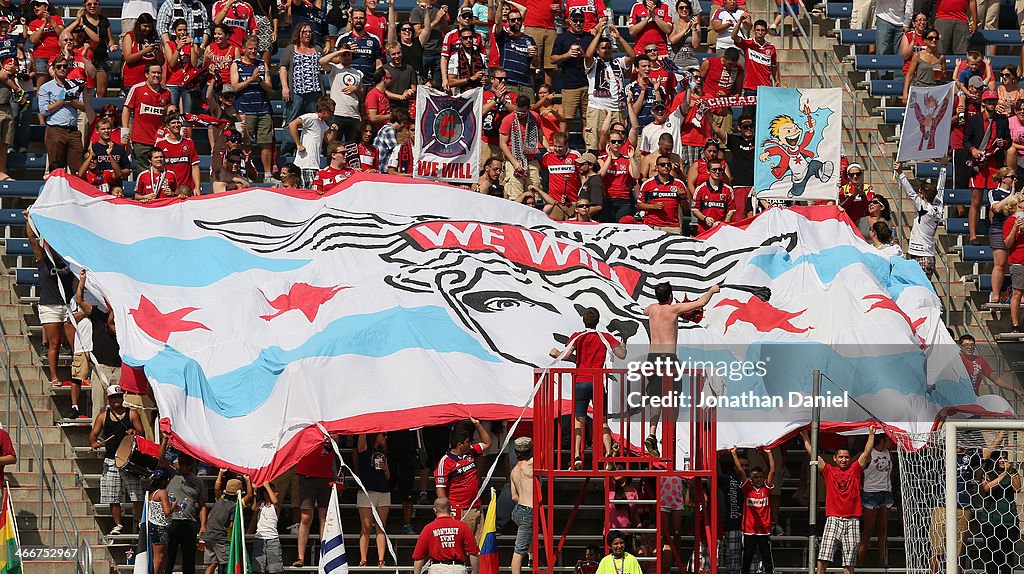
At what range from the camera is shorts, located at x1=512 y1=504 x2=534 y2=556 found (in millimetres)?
20453

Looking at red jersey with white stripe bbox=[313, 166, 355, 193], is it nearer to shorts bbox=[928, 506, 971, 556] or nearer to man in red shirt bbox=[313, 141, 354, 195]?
man in red shirt bbox=[313, 141, 354, 195]

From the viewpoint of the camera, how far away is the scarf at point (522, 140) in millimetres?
26031

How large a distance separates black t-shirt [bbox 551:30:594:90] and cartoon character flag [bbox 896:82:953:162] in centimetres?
463

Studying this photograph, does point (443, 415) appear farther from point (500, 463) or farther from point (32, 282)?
point (32, 282)

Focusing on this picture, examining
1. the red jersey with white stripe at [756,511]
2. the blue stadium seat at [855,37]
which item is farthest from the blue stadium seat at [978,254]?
the red jersey with white stripe at [756,511]

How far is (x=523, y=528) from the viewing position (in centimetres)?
2055

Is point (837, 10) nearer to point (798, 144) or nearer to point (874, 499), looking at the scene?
point (798, 144)

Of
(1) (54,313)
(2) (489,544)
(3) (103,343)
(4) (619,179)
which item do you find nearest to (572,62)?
(4) (619,179)

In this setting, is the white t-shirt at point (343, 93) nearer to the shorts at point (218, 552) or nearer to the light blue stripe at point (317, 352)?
the light blue stripe at point (317, 352)

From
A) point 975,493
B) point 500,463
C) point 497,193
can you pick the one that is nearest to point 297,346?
point 500,463

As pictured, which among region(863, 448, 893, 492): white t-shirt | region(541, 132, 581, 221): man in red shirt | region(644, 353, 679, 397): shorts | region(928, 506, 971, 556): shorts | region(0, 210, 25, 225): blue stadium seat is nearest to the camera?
region(928, 506, 971, 556): shorts

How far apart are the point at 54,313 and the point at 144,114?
12.4 feet

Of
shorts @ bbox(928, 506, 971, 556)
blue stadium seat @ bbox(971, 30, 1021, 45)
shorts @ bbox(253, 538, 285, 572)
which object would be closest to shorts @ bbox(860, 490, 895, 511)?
shorts @ bbox(928, 506, 971, 556)

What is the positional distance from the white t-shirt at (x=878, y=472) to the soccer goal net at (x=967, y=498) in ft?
2.85
